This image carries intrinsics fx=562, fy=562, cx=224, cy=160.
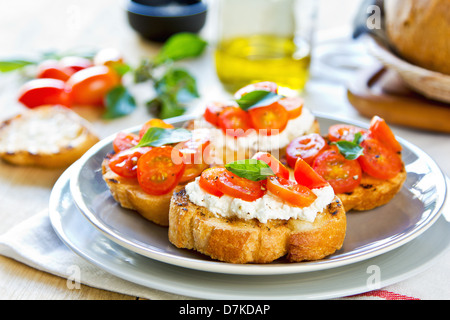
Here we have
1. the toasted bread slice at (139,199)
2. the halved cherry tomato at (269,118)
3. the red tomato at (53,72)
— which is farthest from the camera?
the red tomato at (53,72)

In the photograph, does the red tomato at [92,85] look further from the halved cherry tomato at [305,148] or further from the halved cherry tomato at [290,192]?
the halved cherry tomato at [290,192]

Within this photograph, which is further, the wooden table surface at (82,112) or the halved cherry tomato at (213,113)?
the halved cherry tomato at (213,113)

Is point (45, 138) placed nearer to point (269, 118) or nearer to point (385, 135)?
point (269, 118)

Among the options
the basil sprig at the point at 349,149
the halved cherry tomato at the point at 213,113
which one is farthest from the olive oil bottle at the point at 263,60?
the basil sprig at the point at 349,149

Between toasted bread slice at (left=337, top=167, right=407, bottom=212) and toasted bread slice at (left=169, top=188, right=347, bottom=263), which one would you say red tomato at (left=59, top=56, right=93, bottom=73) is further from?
toasted bread slice at (left=337, top=167, right=407, bottom=212)

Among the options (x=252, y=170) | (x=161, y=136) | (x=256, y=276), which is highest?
(x=252, y=170)

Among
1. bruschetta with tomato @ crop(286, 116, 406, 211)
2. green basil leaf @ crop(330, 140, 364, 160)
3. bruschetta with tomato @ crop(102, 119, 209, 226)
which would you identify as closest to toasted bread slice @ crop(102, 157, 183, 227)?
bruschetta with tomato @ crop(102, 119, 209, 226)

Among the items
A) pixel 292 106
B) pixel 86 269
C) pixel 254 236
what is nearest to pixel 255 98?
pixel 292 106
